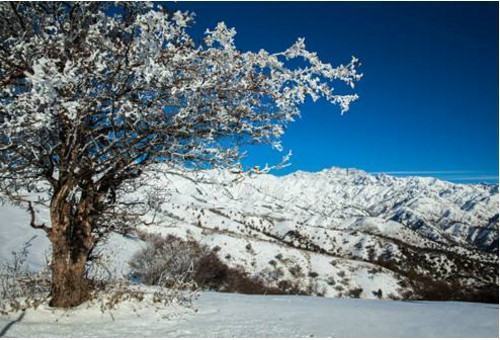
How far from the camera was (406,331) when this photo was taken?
6824mm

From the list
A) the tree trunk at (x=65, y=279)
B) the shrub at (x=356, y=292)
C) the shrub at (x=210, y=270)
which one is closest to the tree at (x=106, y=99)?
the tree trunk at (x=65, y=279)

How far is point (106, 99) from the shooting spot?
7051 millimetres

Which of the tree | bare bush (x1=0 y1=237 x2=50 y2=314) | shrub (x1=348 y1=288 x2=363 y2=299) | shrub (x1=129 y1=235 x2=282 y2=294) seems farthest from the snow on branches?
shrub (x1=348 y1=288 x2=363 y2=299)

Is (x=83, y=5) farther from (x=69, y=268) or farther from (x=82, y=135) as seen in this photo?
(x=69, y=268)

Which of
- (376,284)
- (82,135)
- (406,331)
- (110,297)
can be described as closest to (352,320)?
(406,331)

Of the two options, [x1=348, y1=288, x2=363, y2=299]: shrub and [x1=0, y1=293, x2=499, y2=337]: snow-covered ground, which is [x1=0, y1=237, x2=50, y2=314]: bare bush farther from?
[x1=348, y1=288, x2=363, y2=299]: shrub

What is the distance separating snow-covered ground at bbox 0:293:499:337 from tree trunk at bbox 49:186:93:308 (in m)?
0.37

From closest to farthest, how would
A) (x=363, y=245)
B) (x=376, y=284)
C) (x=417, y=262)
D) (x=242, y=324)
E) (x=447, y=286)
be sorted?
(x=242, y=324), (x=376, y=284), (x=447, y=286), (x=417, y=262), (x=363, y=245)

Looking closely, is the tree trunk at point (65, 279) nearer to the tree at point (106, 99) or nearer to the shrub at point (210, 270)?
the tree at point (106, 99)

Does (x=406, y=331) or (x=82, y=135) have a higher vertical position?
(x=82, y=135)

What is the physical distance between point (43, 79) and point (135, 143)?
2.44m

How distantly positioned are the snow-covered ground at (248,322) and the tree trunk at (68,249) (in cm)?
37

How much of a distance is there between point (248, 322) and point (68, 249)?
376 cm

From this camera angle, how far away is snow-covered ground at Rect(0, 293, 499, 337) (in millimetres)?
6594
